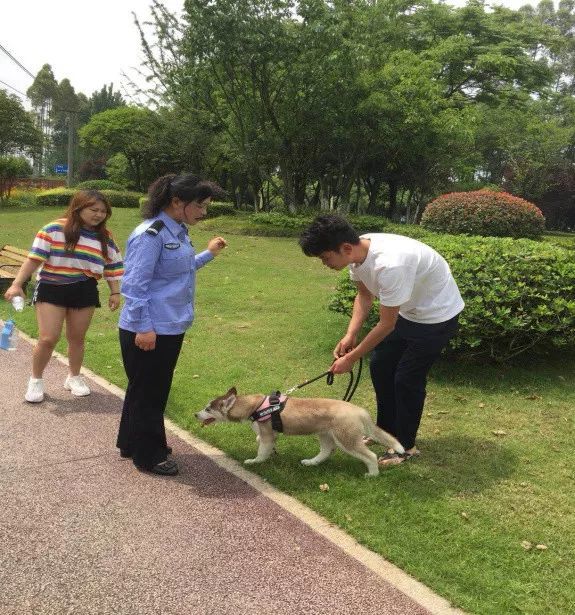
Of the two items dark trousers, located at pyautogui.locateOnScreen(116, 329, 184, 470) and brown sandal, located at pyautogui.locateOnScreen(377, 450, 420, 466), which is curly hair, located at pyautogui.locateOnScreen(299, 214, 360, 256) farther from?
brown sandal, located at pyautogui.locateOnScreen(377, 450, 420, 466)

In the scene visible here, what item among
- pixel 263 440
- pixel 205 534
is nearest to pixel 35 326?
pixel 263 440

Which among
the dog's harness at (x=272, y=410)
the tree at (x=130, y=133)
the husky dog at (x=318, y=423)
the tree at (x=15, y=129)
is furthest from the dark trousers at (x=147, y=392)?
the tree at (x=15, y=129)

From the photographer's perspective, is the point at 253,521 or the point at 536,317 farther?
the point at 536,317

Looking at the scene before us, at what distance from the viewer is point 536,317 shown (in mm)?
5539

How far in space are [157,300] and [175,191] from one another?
70 centimetres

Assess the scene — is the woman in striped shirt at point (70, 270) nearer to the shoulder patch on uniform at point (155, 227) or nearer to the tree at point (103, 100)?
the shoulder patch on uniform at point (155, 227)

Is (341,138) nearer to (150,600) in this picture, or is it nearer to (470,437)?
(470,437)

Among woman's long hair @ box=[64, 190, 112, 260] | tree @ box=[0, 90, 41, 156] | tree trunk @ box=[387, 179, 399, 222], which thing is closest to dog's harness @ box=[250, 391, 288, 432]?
woman's long hair @ box=[64, 190, 112, 260]

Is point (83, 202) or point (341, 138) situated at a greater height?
point (341, 138)

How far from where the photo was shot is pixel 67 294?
195 inches

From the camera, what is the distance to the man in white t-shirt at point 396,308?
344cm

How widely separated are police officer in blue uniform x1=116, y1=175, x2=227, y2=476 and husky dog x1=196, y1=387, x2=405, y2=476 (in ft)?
1.48

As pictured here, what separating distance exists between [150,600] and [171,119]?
2825 centimetres

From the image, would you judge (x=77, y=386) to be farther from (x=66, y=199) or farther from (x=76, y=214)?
(x=66, y=199)
